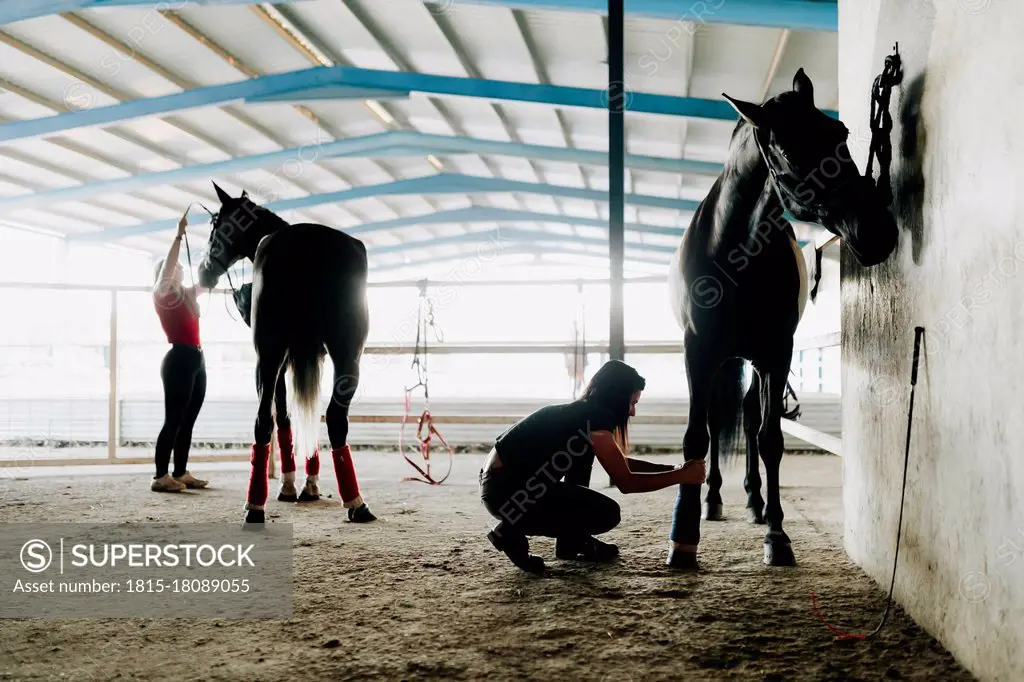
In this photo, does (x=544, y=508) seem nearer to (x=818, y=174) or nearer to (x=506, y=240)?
(x=818, y=174)

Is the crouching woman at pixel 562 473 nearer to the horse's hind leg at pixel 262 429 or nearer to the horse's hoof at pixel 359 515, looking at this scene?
the horse's hoof at pixel 359 515

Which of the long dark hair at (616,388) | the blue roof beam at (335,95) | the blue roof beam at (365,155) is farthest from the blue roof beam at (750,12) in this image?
the blue roof beam at (365,155)

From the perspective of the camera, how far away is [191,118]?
32.4 feet

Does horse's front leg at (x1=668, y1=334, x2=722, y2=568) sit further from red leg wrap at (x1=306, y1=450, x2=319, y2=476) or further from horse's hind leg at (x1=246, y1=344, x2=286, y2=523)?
red leg wrap at (x1=306, y1=450, x2=319, y2=476)

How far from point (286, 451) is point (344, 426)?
0.83 meters

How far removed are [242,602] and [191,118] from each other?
918 cm

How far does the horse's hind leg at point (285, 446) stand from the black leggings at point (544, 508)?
195 cm

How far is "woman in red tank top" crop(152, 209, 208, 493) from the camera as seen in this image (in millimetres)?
4746

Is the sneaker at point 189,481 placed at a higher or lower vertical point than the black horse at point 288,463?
lower

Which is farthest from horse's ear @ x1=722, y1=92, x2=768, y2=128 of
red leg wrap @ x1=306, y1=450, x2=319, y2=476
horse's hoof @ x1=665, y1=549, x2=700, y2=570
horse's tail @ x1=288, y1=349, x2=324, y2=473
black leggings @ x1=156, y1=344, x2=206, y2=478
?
black leggings @ x1=156, y1=344, x2=206, y2=478

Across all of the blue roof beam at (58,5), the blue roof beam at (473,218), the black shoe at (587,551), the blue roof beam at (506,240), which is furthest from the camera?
the blue roof beam at (506,240)

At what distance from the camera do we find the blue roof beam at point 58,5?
5949mm

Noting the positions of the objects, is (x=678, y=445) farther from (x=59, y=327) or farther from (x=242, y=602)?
(x=59, y=327)

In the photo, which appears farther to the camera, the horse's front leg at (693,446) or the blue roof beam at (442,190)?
the blue roof beam at (442,190)
